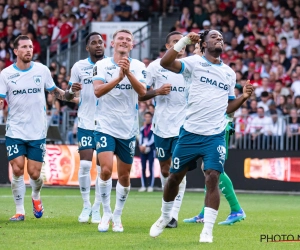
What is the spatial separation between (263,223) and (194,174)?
382 inches

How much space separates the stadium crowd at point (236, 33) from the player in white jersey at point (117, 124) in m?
11.2

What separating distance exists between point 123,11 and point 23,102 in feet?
55.2

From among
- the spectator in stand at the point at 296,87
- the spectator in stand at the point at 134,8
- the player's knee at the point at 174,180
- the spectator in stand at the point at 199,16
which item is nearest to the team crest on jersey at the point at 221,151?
the player's knee at the point at 174,180

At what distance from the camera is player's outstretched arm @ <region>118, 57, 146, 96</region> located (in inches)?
398

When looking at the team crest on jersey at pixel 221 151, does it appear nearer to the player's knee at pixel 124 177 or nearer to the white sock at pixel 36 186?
the player's knee at pixel 124 177

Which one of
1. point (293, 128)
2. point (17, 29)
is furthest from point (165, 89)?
point (17, 29)

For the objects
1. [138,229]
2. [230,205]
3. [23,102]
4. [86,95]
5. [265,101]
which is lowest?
[138,229]

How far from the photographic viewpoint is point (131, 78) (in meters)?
10.3

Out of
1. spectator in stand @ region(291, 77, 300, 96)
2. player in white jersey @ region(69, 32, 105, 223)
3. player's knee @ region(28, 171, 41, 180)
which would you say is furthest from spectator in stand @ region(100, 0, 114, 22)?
player's knee @ region(28, 171, 41, 180)

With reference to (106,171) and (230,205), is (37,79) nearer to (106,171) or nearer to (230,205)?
(106,171)

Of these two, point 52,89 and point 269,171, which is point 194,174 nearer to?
point 269,171

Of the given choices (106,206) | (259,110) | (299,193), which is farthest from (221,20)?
(106,206)

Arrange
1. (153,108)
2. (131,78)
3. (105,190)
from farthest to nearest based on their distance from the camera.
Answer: (153,108) < (105,190) < (131,78)

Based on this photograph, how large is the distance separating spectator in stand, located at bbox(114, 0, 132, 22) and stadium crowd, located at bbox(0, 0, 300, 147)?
36mm
